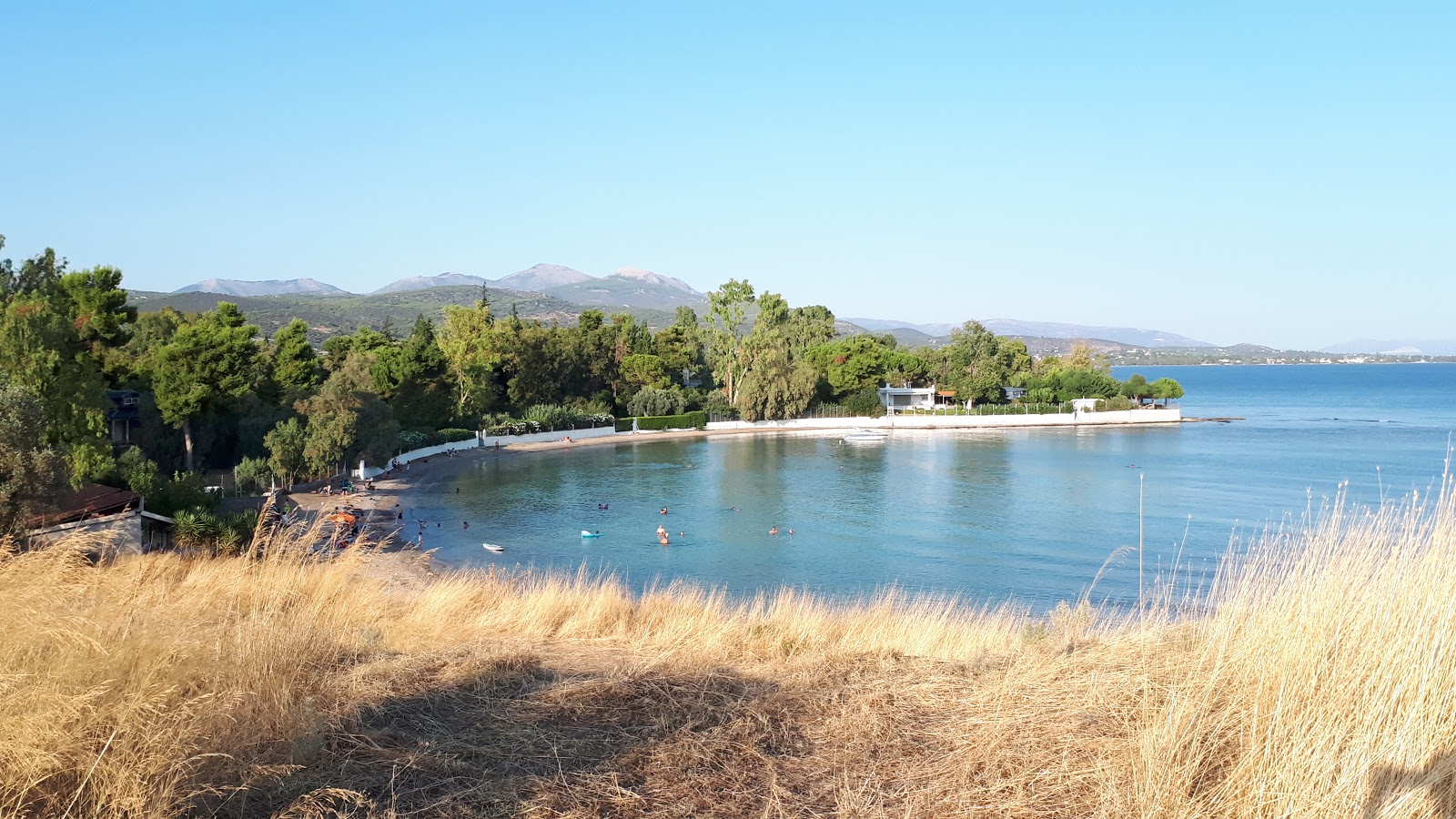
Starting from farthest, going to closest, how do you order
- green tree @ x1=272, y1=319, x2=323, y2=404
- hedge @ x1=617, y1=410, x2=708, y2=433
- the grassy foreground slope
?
hedge @ x1=617, y1=410, x2=708, y2=433
green tree @ x1=272, y1=319, x2=323, y2=404
the grassy foreground slope

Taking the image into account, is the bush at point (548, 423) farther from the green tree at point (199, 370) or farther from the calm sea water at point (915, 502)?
the green tree at point (199, 370)

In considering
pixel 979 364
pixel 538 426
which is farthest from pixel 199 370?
pixel 979 364

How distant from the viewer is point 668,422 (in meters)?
69.2

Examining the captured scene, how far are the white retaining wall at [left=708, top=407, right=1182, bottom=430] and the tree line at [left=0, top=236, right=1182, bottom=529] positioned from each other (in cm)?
154

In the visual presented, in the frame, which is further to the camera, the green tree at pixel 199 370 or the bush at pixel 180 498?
the green tree at pixel 199 370

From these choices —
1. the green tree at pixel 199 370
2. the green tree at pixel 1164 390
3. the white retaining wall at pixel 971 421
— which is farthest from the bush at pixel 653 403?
the green tree at pixel 1164 390

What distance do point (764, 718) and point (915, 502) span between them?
3587cm

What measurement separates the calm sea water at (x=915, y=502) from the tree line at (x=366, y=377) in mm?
5794

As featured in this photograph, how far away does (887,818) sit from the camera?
3381 mm

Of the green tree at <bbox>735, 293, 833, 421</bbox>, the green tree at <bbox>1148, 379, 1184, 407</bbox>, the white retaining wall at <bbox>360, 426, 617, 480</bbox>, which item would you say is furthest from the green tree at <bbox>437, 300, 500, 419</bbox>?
the green tree at <bbox>1148, 379, 1184, 407</bbox>

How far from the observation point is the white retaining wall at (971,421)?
7319 centimetres

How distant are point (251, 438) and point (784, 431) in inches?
1636

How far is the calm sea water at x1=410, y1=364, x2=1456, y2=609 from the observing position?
26500 mm

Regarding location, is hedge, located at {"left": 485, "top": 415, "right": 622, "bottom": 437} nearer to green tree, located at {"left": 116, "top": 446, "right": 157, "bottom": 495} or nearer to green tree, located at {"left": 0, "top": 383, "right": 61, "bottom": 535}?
green tree, located at {"left": 116, "top": 446, "right": 157, "bottom": 495}
